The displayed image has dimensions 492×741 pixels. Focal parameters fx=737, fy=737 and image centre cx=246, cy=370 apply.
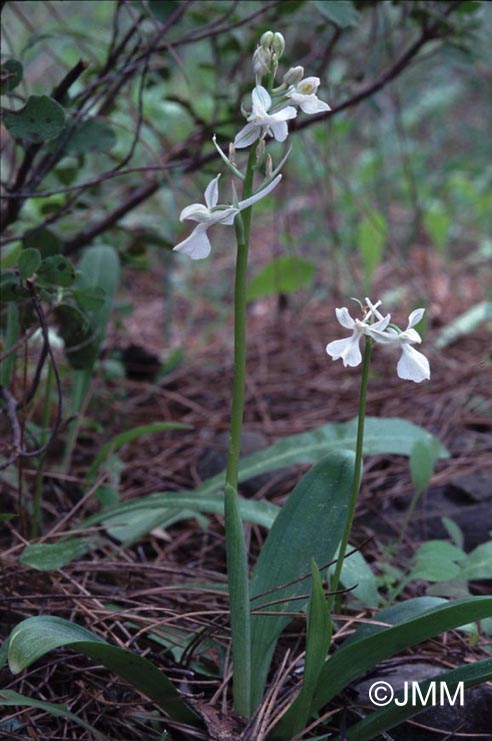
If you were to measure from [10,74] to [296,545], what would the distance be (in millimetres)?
1054

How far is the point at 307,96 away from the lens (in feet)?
3.10

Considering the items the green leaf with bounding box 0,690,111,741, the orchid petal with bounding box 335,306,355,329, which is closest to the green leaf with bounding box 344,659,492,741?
the green leaf with bounding box 0,690,111,741

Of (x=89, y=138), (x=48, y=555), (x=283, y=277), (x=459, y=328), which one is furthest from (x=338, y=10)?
(x=459, y=328)

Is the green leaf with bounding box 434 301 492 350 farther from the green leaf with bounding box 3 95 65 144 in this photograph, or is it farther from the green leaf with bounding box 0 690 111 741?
the green leaf with bounding box 0 690 111 741

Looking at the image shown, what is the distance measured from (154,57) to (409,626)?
5.55ft

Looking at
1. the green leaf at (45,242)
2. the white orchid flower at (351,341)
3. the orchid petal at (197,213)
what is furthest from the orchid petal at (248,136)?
the green leaf at (45,242)

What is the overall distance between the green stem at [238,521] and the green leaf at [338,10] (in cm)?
80

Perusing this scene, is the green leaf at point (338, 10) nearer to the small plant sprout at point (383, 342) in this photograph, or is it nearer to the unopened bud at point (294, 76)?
the unopened bud at point (294, 76)

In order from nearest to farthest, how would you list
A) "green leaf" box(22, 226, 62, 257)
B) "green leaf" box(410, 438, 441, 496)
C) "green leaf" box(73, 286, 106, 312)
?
"green leaf" box(73, 286, 106, 312) → "green leaf" box(410, 438, 441, 496) → "green leaf" box(22, 226, 62, 257)

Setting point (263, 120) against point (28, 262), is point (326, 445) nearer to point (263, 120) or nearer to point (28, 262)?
point (28, 262)

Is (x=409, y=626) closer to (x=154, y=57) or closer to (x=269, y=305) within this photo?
(x=154, y=57)

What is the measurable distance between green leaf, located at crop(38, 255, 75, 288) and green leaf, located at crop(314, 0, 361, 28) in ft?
2.54

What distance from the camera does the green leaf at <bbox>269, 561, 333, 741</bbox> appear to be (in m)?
0.96

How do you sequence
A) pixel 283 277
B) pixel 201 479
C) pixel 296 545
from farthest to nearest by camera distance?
pixel 283 277
pixel 201 479
pixel 296 545
